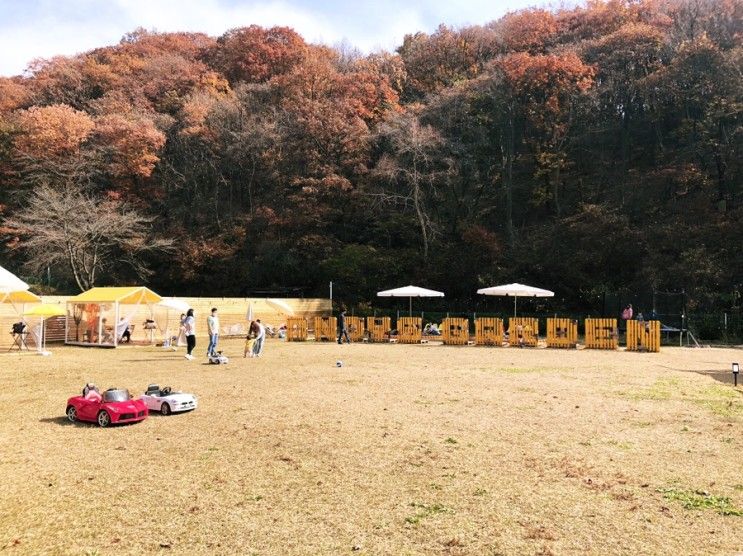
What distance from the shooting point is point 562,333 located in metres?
21.1

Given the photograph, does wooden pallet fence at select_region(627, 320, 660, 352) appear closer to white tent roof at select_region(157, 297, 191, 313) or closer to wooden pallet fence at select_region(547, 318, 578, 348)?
wooden pallet fence at select_region(547, 318, 578, 348)

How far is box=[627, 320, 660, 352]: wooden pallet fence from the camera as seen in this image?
64.0ft

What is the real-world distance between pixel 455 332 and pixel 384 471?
56.0 ft

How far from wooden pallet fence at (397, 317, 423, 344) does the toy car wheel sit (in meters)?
16.3

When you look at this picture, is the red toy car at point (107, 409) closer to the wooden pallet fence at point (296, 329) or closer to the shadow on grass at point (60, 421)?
the shadow on grass at point (60, 421)

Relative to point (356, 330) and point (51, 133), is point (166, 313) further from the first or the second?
point (51, 133)

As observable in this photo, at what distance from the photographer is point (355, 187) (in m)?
36.9

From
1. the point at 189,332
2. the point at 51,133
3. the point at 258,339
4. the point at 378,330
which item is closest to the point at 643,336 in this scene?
the point at 378,330

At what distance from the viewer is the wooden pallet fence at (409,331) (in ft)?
77.4

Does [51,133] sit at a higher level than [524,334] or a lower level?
higher

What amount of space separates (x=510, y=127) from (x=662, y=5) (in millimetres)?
13144

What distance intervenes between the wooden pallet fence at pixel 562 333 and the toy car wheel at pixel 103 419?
16645 mm

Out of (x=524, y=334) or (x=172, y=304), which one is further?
(x=172, y=304)

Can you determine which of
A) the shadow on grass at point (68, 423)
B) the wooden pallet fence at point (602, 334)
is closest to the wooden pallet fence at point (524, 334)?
the wooden pallet fence at point (602, 334)
